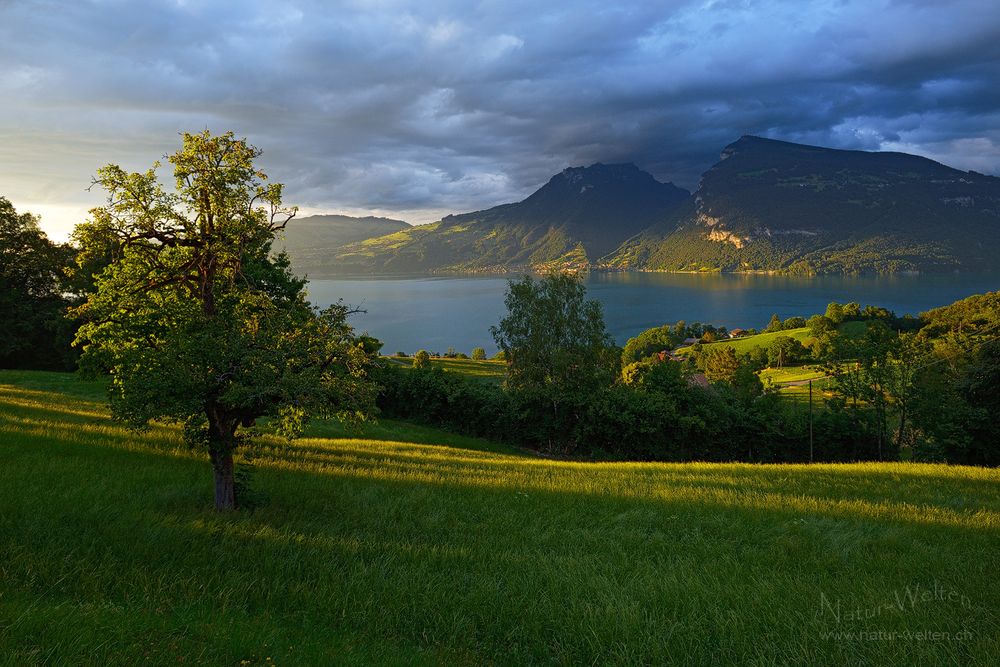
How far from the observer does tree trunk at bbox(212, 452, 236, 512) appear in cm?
827

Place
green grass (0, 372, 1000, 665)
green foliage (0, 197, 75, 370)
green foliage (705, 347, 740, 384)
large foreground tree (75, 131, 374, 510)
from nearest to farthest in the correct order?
green grass (0, 372, 1000, 665) → large foreground tree (75, 131, 374, 510) → green foliage (0, 197, 75, 370) → green foliage (705, 347, 740, 384)

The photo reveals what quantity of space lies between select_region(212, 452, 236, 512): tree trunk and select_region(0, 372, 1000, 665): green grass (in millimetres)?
272

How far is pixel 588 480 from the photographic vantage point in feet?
44.2


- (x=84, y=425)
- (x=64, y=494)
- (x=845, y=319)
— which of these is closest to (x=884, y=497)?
(x=64, y=494)

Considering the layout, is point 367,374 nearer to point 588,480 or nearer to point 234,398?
point 234,398

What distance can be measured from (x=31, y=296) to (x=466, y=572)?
4934 cm

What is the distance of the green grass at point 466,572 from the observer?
437 centimetres

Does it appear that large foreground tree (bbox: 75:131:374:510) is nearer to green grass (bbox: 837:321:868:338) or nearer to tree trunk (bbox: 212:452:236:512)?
tree trunk (bbox: 212:452:236:512)

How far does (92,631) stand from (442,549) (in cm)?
418

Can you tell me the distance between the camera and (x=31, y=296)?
127ft

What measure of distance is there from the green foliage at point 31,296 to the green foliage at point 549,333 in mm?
32371

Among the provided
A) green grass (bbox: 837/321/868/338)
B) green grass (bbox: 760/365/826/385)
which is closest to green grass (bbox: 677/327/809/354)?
green grass (bbox: 837/321/868/338)

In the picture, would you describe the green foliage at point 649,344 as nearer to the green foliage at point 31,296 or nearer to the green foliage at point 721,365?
the green foliage at point 721,365

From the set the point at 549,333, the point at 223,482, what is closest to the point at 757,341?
the point at 549,333
